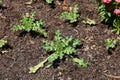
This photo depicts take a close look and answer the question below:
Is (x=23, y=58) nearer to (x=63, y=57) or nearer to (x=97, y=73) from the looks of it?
(x=63, y=57)

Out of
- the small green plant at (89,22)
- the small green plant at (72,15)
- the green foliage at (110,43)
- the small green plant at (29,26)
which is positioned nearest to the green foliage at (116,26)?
the green foliage at (110,43)

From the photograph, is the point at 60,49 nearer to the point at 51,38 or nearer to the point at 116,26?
the point at 51,38

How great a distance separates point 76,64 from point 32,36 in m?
0.88

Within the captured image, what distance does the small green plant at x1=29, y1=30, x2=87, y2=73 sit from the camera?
186 inches

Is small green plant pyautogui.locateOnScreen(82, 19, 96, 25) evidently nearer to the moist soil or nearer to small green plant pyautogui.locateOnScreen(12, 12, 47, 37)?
the moist soil

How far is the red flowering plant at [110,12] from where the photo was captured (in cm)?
489

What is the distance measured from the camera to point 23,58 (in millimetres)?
4898

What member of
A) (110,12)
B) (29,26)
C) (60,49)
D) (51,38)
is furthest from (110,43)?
(29,26)

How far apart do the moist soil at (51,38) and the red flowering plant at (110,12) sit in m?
0.11

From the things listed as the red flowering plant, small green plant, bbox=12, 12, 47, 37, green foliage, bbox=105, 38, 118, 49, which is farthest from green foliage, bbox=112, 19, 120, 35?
small green plant, bbox=12, 12, 47, 37

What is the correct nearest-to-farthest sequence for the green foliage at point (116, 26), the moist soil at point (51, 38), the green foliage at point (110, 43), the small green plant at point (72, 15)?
the moist soil at point (51, 38)
the green foliage at point (110, 43)
the green foliage at point (116, 26)
the small green plant at point (72, 15)

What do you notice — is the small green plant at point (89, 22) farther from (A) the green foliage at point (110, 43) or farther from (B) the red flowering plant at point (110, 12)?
(A) the green foliage at point (110, 43)

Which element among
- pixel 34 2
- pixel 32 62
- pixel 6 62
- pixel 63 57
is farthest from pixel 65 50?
pixel 34 2

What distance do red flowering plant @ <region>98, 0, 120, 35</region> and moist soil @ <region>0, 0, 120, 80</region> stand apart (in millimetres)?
113
